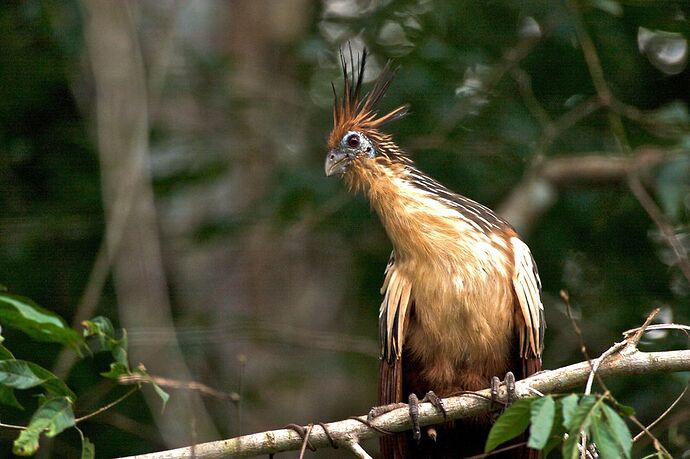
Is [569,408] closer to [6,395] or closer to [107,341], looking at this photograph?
[107,341]

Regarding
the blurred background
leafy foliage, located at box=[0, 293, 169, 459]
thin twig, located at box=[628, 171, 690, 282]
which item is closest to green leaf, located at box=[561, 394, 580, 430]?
leafy foliage, located at box=[0, 293, 169, 459]

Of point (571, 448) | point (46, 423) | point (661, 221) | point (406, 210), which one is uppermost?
point (661, 221)

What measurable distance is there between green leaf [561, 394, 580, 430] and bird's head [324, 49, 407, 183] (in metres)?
2.00

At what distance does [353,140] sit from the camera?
454cm

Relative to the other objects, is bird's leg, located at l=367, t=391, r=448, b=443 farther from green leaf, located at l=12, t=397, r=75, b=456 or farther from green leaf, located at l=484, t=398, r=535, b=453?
green leaf, located at l=12, t=397, r=75, b=456

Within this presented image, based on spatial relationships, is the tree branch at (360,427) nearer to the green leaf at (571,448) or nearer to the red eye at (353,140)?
the green leaf at (571,448)

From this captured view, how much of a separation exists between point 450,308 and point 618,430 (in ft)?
4.98

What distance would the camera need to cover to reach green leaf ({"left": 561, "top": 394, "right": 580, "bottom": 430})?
2.50 m

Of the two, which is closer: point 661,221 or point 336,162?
point 336,162

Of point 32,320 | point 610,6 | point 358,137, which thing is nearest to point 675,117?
point 610,6

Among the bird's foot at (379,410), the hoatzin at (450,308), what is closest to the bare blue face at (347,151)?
the hoatzin at (450,308)

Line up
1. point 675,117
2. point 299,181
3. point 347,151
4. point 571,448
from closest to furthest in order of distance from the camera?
1. point 571,448
2. point 347,151
3. point 675,117
4. point 299,181

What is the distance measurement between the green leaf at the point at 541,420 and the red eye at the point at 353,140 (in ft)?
7.09

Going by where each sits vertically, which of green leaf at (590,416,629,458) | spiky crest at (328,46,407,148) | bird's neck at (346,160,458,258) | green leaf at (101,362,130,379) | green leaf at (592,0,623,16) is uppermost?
green leaf at (592,0,623,16)
